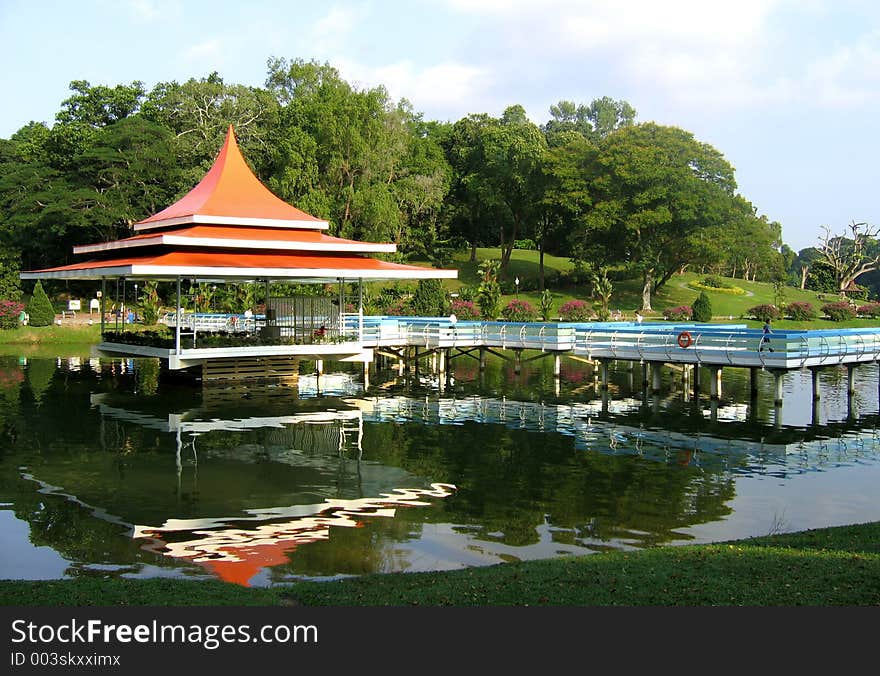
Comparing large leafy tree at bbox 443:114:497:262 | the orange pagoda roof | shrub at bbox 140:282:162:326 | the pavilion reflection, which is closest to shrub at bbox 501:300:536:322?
the orange pagoda roof

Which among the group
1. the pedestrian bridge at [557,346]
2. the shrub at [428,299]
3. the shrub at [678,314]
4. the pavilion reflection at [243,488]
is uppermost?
the shrub at [428,299]

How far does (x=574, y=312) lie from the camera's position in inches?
2064

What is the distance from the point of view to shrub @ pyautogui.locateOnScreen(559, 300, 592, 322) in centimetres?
5222

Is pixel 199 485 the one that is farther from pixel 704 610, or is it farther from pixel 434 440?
pixel 704 610

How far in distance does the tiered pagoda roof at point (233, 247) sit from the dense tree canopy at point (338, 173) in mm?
18928

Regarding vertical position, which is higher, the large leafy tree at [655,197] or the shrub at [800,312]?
the large leafy tree at [655,197]

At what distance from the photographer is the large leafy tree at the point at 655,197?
202 feet

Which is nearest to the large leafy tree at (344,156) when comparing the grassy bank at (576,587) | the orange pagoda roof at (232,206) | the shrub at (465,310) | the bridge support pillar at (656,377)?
the shrub at (465,310)

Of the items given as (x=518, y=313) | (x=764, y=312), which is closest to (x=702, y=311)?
(x=764, y=312)

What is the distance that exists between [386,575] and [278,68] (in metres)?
60.4

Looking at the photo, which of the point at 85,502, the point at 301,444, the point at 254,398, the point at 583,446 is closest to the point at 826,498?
the point at 583,446

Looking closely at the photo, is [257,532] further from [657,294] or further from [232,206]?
[657,294]

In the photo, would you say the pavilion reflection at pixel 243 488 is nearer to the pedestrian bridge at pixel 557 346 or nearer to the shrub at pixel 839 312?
the pedestrian bridge at pixel 557 346

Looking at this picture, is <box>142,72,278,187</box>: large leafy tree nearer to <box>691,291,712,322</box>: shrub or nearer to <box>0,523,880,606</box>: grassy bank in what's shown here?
<box>691,291,712,322</box>: shrub
